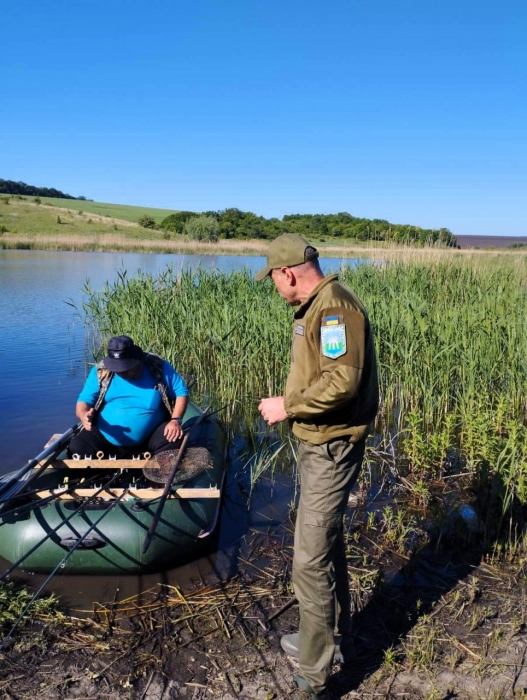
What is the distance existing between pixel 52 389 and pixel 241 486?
3.94 m

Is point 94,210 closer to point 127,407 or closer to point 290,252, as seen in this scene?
point 127,407

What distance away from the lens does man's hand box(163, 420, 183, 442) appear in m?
3.94

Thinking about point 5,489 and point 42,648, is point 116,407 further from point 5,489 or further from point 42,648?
point 42,648

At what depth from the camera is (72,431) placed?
411 cm

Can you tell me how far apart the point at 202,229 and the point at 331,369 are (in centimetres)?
4204

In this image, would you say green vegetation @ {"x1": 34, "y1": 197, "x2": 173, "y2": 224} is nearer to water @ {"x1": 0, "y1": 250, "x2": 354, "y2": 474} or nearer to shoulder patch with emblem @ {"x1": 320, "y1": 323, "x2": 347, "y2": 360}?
water @ {"x1": 0, "y1": 250, "x2": 354, "y2": 474}

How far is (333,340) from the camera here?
→ 2004mm

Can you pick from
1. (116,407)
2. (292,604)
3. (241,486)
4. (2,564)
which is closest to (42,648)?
(2,564)

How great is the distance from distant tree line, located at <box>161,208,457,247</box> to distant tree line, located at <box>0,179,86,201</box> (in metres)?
29.6

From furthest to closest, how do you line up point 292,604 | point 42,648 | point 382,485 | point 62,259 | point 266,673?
point 62,259
point 382,485
point 292,604
point 42,648
point 266,673

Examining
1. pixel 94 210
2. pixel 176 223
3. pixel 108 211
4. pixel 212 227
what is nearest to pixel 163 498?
pixel 212 227

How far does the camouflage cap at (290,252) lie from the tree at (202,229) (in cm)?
3999

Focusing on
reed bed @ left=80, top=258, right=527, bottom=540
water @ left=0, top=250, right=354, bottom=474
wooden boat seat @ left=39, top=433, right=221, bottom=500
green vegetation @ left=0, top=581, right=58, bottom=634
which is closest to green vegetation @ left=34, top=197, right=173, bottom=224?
water @ left=0, top=250, right=354, bottom=474

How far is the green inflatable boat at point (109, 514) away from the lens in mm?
3246
